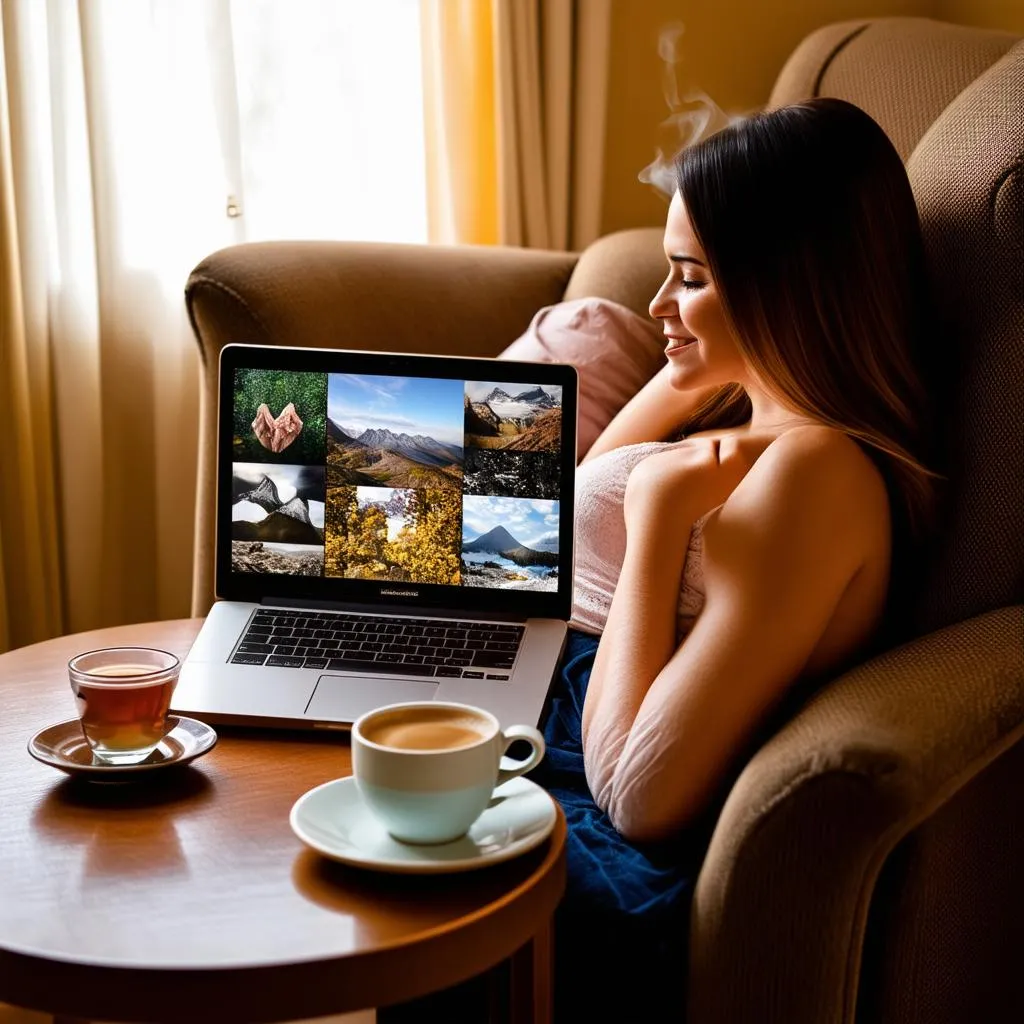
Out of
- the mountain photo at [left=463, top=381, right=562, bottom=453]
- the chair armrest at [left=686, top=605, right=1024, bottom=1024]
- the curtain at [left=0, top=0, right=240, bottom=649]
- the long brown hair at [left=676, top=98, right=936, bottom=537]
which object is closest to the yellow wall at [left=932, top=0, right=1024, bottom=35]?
the long brown hair at [left=676, top=98, right=936, bottom=537]

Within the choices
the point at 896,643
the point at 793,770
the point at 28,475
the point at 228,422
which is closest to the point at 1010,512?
the point at 896,643

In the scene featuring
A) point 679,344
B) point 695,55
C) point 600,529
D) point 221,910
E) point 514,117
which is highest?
point 695,55

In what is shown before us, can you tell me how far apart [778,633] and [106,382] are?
1615mm

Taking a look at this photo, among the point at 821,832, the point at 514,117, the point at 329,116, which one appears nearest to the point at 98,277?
the point at 329,116

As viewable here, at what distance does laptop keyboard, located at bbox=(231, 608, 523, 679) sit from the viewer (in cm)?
124

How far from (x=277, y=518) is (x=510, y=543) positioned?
256mm

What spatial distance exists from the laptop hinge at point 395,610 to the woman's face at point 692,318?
308 millimetres

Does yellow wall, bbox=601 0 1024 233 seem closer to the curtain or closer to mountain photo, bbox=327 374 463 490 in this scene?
the curtain

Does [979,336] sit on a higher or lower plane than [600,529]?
higher

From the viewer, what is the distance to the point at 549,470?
1267 millimetres

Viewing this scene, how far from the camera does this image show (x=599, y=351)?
5.88ft

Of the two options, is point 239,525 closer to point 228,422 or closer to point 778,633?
point 228,422

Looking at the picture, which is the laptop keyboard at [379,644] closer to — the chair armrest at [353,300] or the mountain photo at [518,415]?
the mountain photo at [518,415]

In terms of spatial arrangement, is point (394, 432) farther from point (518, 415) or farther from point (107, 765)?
point (107, 765)
